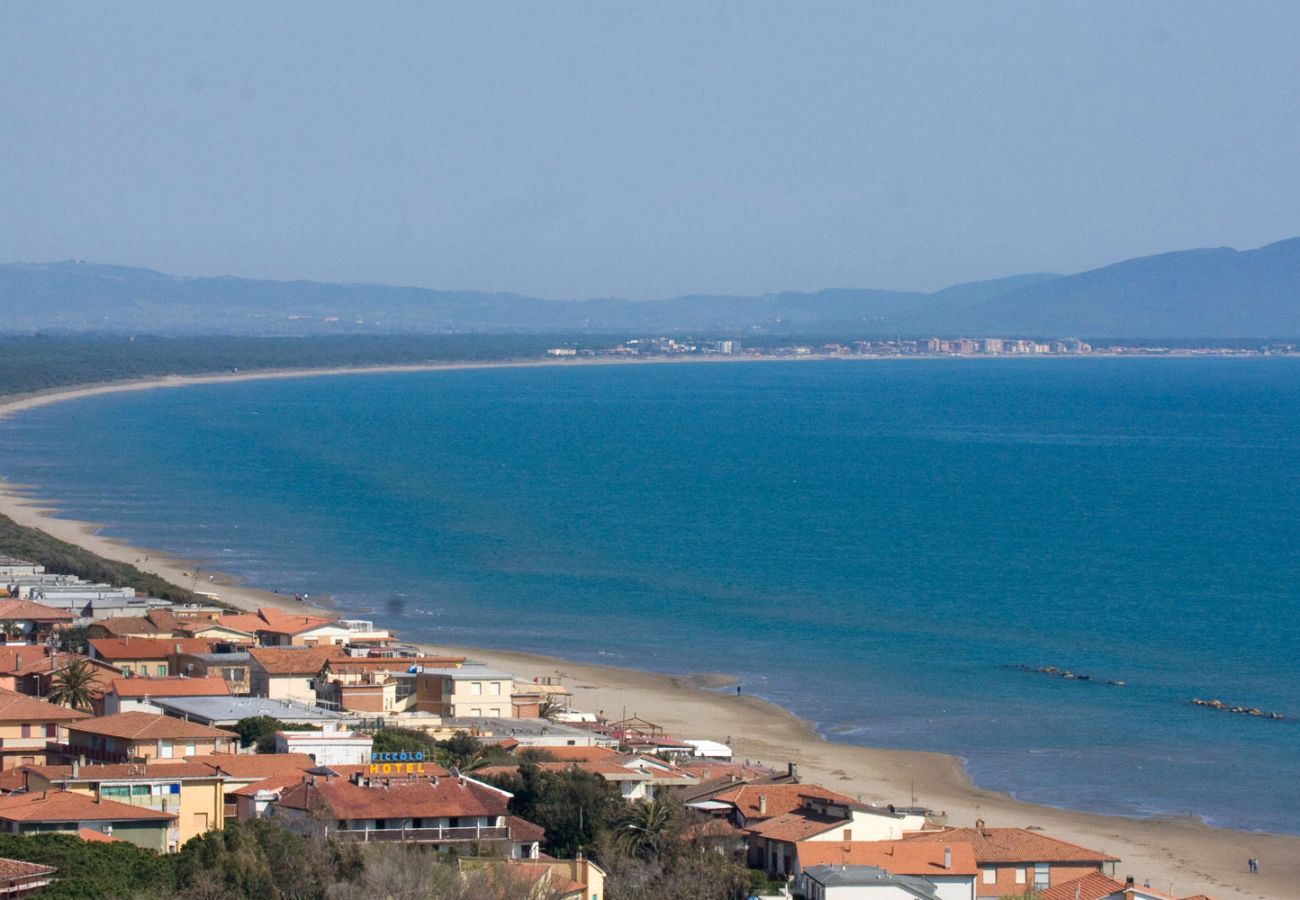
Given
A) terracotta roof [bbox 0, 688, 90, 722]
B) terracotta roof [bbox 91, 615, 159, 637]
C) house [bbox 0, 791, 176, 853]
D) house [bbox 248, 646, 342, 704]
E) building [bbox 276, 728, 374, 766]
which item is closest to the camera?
house [bbox 0, 791, 176, 853]

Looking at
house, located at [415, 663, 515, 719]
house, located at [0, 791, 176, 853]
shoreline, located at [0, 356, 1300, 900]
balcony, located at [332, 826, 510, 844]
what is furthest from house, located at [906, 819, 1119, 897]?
house, located at [415, 663, 515, 719]

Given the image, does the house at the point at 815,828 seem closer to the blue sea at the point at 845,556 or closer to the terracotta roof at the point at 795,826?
the terracotta roof at the point at 795,826

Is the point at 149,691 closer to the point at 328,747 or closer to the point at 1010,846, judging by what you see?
the point at 328,747

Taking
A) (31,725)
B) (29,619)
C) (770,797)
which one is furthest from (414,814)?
(29,619)

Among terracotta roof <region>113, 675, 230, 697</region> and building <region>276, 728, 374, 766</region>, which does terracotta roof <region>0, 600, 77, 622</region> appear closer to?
terracotta roof <region>113, 675, 230, 697</region>

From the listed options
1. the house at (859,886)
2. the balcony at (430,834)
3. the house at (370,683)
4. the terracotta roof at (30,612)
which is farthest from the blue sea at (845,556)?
the balcony at (430,834)

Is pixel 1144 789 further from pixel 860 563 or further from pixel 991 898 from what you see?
pixel 860 563
